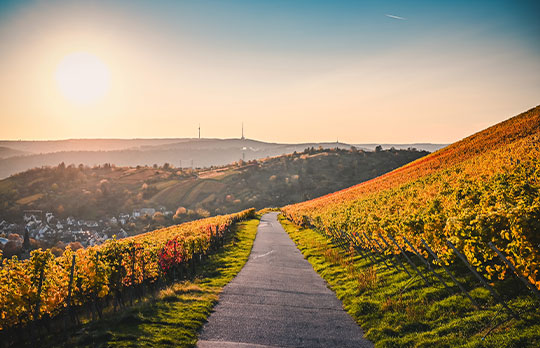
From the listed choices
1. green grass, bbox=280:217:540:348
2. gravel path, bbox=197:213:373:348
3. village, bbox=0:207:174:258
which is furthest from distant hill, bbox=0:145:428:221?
green grass, bbox=280:217:540:348

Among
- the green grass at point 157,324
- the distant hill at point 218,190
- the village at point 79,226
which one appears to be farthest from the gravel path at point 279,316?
the distant hill at point 218,190

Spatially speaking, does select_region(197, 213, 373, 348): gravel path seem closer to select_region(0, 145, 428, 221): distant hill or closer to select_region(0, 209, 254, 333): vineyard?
select_region(0, 209, 254, 333): vineyard

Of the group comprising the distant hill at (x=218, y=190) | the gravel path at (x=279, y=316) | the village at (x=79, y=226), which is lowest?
the village at (x=79, y=226)

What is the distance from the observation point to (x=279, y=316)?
11312 mm

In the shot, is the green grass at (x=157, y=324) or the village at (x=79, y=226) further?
the village at (x=79, y=226)

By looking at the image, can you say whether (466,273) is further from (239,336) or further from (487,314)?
(239,336)

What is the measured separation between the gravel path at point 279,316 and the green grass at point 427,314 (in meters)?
0.64

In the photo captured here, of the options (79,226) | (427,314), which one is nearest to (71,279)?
(427,314)

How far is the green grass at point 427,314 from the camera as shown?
24.0ft

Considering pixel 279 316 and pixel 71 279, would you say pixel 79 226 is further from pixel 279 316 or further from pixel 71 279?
pixel 279 316

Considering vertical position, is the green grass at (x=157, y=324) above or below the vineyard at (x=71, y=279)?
below

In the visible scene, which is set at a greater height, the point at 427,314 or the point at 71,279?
the point at 71,279

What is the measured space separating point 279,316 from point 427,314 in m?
4.75

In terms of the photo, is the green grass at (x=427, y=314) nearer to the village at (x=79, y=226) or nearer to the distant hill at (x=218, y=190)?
the village at (x=79, y=226)
